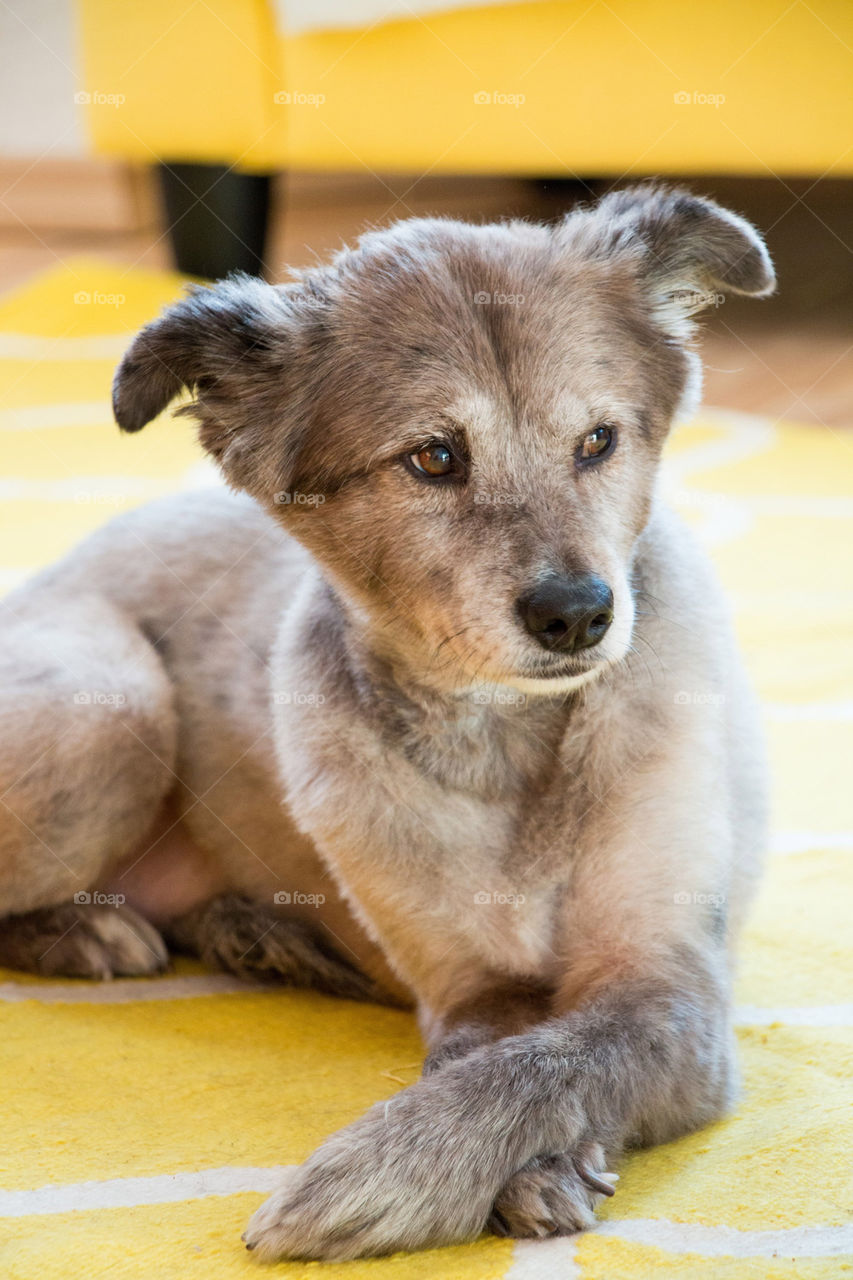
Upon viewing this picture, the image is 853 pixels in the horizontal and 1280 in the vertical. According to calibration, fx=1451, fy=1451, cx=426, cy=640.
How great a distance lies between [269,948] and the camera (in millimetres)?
2404

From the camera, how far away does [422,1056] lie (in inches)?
82.5

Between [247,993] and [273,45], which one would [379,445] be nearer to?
[247,993]

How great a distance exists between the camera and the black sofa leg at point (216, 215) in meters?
6.28

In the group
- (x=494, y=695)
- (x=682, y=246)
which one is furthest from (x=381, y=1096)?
(x=682, y=246)

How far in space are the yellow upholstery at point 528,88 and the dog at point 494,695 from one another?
2.75 m

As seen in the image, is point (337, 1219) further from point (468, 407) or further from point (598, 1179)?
point (468, 407)

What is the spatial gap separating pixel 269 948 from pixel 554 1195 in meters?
0.91

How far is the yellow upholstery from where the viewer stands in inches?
185
